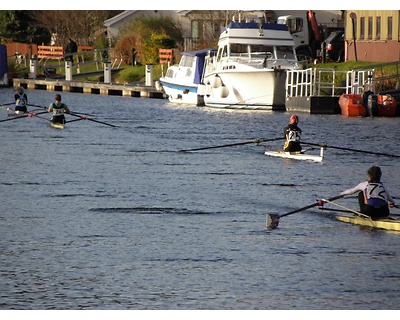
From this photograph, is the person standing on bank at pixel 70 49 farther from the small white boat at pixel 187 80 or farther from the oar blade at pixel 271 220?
the oar blade at pixel 271 220

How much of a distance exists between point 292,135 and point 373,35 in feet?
108

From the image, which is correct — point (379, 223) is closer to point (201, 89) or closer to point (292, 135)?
point (292, 135)

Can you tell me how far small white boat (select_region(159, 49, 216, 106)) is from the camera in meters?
57.6

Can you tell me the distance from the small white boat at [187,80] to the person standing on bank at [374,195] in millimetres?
34465

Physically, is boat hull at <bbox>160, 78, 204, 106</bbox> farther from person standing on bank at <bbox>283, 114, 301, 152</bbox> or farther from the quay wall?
person standing on bank at <bbox>283, 114, 301, 152</bbox>

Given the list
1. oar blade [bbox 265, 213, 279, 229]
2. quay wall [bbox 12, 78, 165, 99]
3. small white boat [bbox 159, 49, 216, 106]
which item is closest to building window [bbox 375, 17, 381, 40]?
small white boat [bbox 159, 49, 216, 106]

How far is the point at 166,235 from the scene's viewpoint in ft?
72.8

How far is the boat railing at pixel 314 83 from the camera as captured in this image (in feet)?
170

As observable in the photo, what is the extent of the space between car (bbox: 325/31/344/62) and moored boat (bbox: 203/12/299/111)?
13.2 metres

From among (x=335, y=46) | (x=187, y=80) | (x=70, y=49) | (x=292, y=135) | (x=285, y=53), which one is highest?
(x=335, y=46)

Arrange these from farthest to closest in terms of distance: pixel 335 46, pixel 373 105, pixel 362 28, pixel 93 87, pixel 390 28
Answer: pixel 93 87 → pixel 335 46 → pixel 362 28 → pixel 390 28 → pixel 373 105

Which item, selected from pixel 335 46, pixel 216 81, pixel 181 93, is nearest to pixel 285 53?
pixel 216 81

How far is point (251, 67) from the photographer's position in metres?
52.6

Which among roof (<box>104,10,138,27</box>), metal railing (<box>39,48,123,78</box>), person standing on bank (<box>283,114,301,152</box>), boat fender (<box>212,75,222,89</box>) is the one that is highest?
roof (<box>104,10,138,27</box>)
